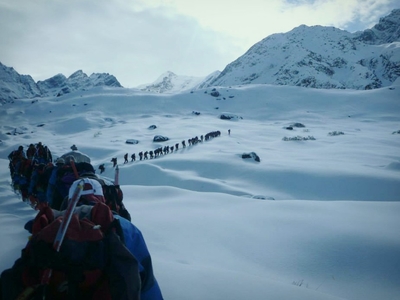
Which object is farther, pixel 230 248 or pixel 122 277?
pixel 230 248

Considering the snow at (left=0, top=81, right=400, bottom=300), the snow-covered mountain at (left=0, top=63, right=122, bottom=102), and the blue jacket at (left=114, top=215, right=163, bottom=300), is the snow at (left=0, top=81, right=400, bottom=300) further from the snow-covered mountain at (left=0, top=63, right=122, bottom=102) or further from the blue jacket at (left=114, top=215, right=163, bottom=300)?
the snow-covered mountain at (left=0, top=63, right=122, bottom=102)

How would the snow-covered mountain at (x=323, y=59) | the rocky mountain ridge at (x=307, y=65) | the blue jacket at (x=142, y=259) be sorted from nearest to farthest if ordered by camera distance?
the blue jacket at (x=142, y=259), the snow-covered mountain at (x=323, y=59), the rocky mountain ridge at (x=307, y=65)

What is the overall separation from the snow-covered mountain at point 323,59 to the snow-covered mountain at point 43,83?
73246mm

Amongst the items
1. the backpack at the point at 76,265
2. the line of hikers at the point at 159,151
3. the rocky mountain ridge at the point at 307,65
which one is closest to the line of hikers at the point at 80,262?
the backpack at the point at 76,265

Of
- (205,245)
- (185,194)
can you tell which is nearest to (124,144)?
(185,194)

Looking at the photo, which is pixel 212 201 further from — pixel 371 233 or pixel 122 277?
pixel 122 277

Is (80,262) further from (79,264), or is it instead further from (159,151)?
(159,151)

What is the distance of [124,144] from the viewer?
3139 cm

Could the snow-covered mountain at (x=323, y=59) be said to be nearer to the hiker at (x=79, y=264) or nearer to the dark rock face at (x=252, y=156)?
the dark rock face at (x=252, y=156)

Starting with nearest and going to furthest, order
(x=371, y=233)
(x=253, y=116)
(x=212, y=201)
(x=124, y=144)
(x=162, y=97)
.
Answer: (x=371, y=233)
(x=212, y=201)
(x=124, y=144)
(x=253, y=116)
(x=162, y=97)

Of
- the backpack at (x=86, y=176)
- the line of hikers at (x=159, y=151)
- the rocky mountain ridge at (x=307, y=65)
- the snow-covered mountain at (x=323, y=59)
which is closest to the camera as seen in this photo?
the backpack at (x=86, y=176)

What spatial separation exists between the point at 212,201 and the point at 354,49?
17621 centimetres

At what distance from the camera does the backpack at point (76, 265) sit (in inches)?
57.9

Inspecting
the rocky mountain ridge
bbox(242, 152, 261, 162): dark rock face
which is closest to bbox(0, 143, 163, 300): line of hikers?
bbox(242, 152, 261, 162): dark rock face
